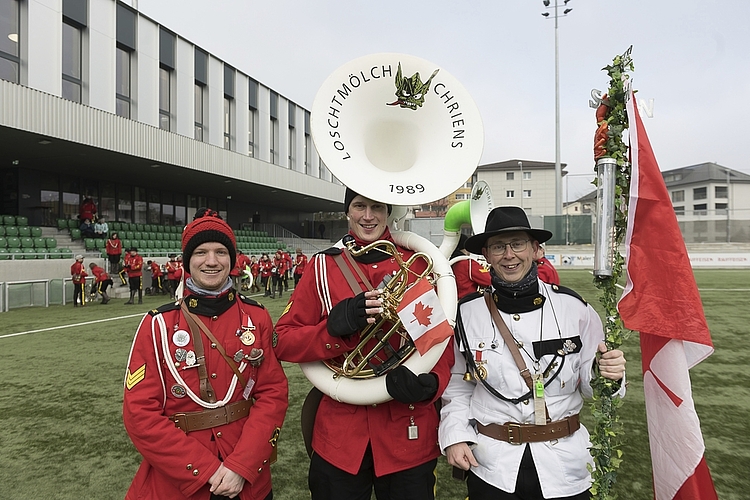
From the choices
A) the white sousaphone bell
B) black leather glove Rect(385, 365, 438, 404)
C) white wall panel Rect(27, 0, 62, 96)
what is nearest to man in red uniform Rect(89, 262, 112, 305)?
white wall panel Rect(27, 0, 62, 96)

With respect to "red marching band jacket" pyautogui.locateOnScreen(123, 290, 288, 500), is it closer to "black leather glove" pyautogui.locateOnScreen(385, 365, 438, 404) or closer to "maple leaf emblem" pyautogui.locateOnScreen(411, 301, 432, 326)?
"black leather glove" pyautogui.locateOnScreen(385, 365, 438, 404)

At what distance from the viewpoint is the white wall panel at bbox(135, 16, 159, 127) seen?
17.0 metres

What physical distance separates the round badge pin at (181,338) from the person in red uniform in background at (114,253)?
15.2m

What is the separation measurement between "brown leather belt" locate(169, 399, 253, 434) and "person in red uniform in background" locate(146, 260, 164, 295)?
585 inches

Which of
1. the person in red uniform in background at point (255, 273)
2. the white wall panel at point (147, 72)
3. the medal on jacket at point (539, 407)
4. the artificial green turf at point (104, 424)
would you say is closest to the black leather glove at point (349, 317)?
the medal on jacket at point (539, 407)

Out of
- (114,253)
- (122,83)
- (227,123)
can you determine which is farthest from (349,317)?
(227,123)

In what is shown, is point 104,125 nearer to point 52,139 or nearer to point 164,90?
point 52,139

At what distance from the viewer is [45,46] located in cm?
1369

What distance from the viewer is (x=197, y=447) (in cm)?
176

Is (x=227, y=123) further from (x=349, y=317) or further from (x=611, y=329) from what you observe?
(x=611, y=329)

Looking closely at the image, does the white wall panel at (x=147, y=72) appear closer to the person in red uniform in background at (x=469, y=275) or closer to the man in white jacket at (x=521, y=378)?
the person in red uniform in background at (x=469, y=275)

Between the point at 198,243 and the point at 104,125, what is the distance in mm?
14512

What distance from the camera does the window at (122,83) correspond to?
1648 cm

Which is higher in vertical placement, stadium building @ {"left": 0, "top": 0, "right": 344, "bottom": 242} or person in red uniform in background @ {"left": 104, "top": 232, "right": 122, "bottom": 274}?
stadium building @ {"left": 0, "top": 0, "right": 344, "bottom": 242}
